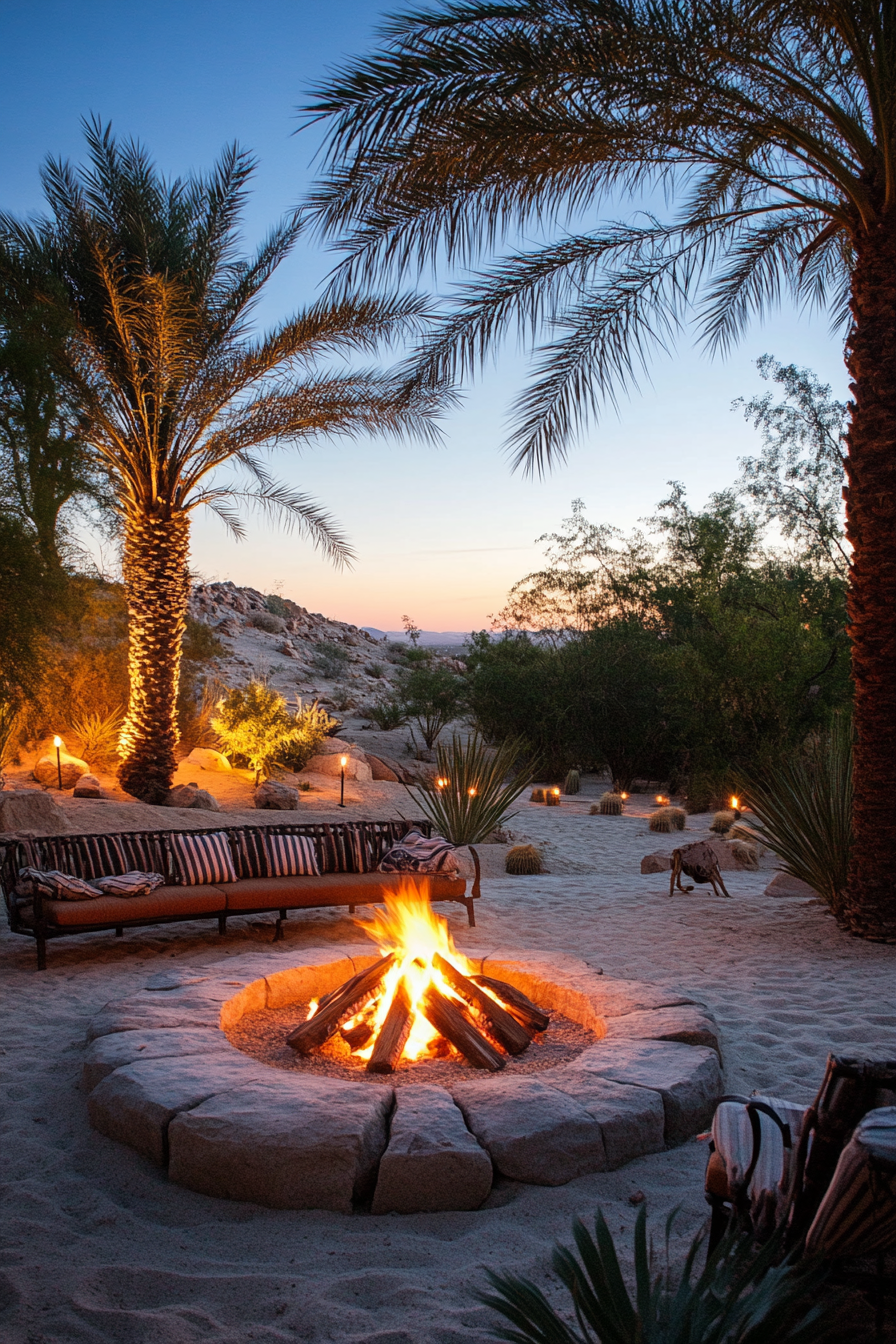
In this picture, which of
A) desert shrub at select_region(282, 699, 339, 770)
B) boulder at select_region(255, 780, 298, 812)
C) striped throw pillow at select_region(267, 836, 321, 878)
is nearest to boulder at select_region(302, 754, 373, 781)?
desert shrub at select_region(282, 699, 339, 770)

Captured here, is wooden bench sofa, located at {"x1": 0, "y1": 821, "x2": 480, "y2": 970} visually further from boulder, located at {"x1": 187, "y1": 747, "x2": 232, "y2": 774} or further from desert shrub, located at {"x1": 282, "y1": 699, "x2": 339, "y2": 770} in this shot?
desert shrub, located at {"x1": 282, "y1": 699, "x2": 339, "y2": 770}

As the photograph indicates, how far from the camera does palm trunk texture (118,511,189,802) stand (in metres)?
12.1

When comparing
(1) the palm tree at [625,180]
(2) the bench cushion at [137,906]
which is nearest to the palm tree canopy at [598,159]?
(1) the palm tree at [625,180]

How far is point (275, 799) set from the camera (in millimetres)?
13109

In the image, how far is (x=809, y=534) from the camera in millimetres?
20062

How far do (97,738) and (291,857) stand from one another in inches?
318

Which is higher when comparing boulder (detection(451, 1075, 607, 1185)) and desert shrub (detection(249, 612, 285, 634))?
desert shrub (detection(249, 612, 285, 634))

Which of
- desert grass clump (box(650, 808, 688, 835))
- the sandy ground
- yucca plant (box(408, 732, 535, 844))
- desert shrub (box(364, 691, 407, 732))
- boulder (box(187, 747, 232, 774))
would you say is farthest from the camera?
desert shrub (box(364, 691, 407, 732))

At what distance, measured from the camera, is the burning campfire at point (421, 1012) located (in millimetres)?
4039

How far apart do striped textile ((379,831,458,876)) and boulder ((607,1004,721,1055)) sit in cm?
311

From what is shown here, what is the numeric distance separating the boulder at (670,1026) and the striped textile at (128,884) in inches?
139

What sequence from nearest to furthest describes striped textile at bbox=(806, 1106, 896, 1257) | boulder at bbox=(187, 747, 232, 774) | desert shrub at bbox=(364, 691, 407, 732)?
striped textile at bbox=(806, 1106, 896, 1257) < boulder at bbox=(187, 747, 232, 774) < desert shrub at bbox=(364, 691, 407, 732)

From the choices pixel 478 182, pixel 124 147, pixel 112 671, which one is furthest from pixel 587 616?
pixel 478 182

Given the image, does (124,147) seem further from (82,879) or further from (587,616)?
(587,616)
